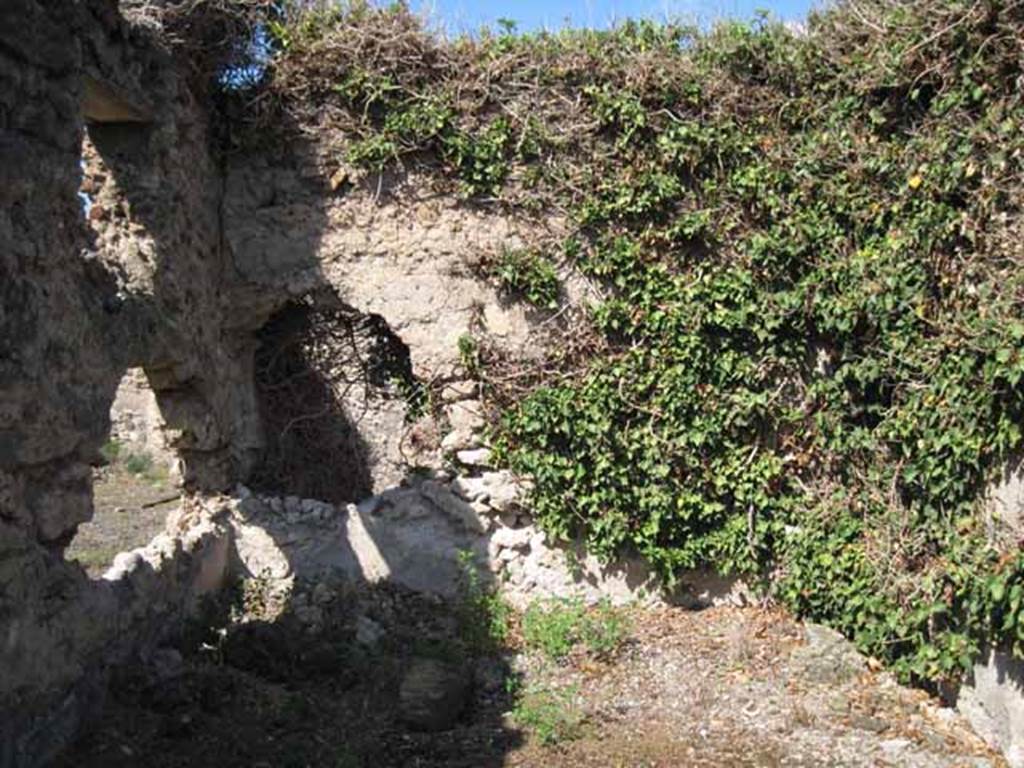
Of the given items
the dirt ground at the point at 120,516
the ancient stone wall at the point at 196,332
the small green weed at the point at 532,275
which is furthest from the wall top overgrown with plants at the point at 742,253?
the dirt ground at the point at 120,516

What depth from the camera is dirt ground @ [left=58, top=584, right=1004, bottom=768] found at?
185 inches

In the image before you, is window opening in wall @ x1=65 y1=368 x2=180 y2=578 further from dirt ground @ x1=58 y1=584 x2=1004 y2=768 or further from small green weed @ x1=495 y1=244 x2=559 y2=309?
small green weed @ x1=495 y1=244 x2=559 y2=309

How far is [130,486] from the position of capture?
41.0ft

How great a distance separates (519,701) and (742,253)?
3.15 metres

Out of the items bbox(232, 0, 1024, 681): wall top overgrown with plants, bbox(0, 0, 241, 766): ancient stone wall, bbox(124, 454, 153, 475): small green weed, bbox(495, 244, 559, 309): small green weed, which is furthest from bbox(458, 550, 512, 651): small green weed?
bbox(124, 454, 153, 475): small green weed

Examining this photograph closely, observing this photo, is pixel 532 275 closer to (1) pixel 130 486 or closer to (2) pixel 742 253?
(2) pixel 742 253

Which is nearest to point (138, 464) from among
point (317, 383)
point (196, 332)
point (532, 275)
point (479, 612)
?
point (317, 383)

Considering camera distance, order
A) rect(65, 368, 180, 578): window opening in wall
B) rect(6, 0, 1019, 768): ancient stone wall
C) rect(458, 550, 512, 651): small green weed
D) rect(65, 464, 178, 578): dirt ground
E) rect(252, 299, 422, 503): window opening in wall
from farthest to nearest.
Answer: rect(65, 368, 180, 578): window opening in wall < rect(65, 464, 178, 578): dirt ground < rect(252, 299, 422, 503): window opening in wall < rect(458, 550, 512, 651): small green weed < rect(6, 0, 1019, 768): ancient stone wall

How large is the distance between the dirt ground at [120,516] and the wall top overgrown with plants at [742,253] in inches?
137

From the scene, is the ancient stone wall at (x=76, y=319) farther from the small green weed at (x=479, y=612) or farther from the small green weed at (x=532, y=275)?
the small green weed at (x=532, y=275)

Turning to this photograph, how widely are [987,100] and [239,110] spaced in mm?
4811

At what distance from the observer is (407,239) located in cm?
704

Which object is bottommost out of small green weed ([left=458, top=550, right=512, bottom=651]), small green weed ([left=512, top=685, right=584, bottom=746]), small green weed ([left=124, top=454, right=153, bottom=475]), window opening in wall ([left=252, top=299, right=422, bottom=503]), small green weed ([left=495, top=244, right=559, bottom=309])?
small green weed ([left=512, top=685, right=584, bottom=746])

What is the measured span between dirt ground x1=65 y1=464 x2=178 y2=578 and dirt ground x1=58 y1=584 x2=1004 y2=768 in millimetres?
1419
